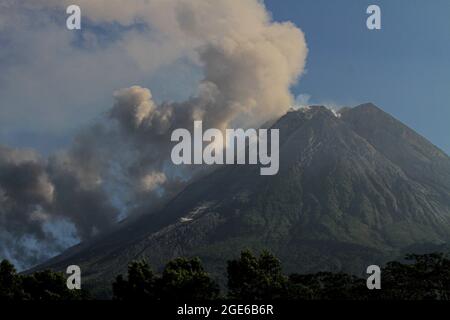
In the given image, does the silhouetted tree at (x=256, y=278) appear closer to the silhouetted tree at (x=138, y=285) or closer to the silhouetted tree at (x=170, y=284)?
the silhouetted tree at (x=170, y=284)

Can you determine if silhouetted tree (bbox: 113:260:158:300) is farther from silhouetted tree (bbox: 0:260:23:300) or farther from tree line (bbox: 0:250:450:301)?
silhouetted tree (bbox: 0:260:23:300)

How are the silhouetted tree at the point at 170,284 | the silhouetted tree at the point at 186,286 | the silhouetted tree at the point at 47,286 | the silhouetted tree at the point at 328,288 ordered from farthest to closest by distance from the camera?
the silhouetted tree at the point at 47,286
the silhouetted tree at the point at 328,288
the silhouetted tree at the point at 170,284
the silhouetted tree at the point at 186,286

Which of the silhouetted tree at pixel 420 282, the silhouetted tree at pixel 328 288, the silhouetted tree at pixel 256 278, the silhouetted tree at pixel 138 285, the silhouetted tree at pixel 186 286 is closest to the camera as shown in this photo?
the silhouetted tree at pixel 186 286

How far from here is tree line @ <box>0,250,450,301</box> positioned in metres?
103

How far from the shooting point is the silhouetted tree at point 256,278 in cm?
10325

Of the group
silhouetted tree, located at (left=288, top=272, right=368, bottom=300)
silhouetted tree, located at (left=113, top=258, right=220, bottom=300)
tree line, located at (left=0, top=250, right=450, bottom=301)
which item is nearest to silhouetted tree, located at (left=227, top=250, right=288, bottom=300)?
tree line, located at (left=0, top=250, right=450, bottom=301)

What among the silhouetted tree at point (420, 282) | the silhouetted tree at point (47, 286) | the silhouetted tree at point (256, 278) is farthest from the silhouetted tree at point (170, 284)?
the silhouetted tree at point (420, 282)

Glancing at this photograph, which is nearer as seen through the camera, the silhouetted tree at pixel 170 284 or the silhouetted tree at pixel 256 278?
the silhouetted tree at pixel 170 284

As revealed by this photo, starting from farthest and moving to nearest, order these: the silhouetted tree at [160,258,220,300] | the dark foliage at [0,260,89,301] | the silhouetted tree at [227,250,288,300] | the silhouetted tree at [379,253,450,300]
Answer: the dark foliage at [0,260,89,301] → the silhouetted tree at [379,253,450,300] → the silhouetted tree at [227,250,288,300] → the silhouetted tree at [160,258,220,300]

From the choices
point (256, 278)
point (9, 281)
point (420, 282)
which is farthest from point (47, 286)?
point (420, 282)

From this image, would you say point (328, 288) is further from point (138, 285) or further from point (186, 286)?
point (138, 285)
